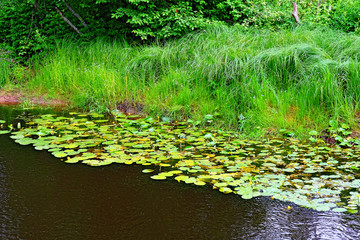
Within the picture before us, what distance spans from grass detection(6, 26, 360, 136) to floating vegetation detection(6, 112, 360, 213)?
22.3 inches

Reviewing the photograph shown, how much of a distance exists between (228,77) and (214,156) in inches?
86.9

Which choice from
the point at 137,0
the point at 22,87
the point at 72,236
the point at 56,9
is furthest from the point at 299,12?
the point at 72,236

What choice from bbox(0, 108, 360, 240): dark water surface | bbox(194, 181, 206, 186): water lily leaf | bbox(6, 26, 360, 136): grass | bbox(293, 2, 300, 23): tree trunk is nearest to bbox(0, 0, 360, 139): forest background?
bbox(6, 26, 360, 136): grass

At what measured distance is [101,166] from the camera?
13.9 feet

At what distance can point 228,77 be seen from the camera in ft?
20.5

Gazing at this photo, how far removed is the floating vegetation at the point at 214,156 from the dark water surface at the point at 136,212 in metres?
0.17

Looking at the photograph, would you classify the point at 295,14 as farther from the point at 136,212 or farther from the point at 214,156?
the point at 136,212

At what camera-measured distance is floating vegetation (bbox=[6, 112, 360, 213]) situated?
11.5 feet

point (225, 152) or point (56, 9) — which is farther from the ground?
point (56, 9)

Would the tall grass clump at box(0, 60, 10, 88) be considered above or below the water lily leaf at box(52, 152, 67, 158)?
above

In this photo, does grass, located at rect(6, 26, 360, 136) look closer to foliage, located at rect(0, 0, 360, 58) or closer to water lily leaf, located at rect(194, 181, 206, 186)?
foliage, located at rect(0, 0, 360, 58)

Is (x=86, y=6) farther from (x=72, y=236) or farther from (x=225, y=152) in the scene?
(x=72, y=236)

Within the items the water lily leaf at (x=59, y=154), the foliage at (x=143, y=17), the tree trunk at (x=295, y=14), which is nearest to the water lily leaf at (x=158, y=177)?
the water lily leaf at (x=59, y=154)

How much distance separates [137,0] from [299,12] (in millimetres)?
4270
